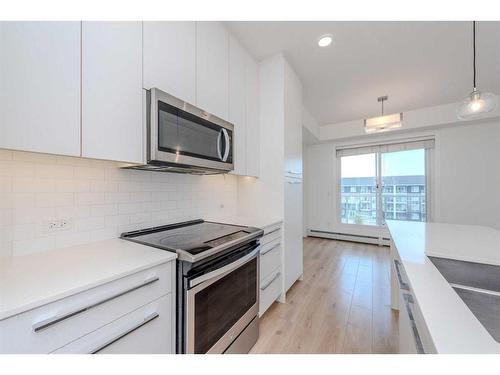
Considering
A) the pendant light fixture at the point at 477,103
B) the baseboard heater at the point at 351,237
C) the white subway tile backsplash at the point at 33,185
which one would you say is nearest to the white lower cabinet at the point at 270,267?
the white subway tile backsplash at the point at 33,185

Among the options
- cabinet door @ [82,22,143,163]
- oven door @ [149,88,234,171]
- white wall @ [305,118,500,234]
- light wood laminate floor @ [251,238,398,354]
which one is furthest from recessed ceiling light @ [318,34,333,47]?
white wall @ [305,118,500,234]

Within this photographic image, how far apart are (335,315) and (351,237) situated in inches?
119

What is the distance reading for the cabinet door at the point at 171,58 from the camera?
121 cm

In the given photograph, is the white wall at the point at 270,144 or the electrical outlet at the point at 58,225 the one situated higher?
the white wall at the point at 270,144

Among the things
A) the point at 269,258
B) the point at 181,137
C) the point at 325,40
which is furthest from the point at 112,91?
the point at 325,40

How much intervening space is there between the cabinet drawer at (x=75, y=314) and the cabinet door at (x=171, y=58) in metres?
1.06

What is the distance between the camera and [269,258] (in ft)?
6.30

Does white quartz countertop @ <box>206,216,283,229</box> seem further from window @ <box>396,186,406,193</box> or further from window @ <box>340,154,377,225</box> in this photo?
window @ <box>396,186,406,193</box>

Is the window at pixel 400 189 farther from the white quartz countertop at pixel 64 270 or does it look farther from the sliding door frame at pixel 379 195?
the white quartz countertop at pixel 64 270

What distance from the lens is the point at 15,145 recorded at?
74 cm

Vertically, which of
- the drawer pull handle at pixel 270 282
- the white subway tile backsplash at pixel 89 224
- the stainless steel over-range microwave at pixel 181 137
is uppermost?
the stainless steel over-range microwave at pixel 181 137

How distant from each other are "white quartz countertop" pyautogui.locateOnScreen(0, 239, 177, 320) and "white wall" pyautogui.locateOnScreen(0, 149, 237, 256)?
93mm
